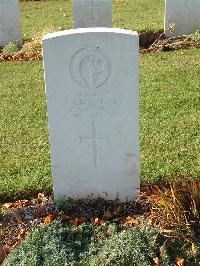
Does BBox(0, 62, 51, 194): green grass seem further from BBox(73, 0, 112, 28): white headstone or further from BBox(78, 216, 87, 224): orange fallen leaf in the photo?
BBox(73, 0, 112, 28): white headstone

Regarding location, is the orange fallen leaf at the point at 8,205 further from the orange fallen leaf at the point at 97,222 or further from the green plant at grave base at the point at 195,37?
the green plant at grave base at the point at 195,37

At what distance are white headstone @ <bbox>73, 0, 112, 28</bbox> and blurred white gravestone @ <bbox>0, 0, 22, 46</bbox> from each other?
134cm

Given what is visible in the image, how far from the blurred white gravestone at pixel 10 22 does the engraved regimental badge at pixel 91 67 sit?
7534 millimetres

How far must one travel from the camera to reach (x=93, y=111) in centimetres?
438

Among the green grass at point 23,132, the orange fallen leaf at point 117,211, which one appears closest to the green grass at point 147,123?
the green grass at point 23,132

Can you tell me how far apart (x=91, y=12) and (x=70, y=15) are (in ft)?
14.7

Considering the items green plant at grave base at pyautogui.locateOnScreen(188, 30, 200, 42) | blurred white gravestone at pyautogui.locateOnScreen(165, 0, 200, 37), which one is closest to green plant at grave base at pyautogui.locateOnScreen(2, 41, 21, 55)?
blurred white gravestone at pyautogui.locateOnScreen(165, 0, 200, 37)

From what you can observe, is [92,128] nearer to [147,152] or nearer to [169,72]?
[147,152]

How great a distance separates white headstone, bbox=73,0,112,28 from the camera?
11266 millimetres

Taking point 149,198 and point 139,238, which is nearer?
point 139,238

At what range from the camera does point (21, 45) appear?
452 inches

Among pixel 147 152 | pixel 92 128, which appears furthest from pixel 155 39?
pixel 92 128

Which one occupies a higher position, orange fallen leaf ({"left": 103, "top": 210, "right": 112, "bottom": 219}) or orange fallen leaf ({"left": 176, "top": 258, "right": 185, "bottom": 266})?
orange fallen leaf ({"left": 103, "top": 210, "right": 112, "bottom": 219})

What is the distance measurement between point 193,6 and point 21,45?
4.10 meters
